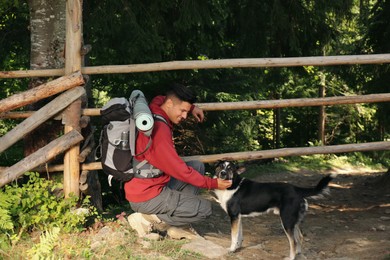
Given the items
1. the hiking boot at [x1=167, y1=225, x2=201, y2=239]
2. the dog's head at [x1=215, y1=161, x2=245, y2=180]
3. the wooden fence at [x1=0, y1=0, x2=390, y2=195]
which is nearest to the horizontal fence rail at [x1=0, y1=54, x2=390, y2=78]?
the wooden fence at [x1=0, y1=0, x2=390, y2=195]

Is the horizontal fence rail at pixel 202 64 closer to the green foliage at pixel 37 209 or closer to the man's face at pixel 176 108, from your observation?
the man's face at pixel 176 108

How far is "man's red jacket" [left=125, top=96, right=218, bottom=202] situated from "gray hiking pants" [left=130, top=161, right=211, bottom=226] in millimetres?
71

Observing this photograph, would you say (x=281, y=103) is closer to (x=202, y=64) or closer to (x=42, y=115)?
(x=202, y=64)

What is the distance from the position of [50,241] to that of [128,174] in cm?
112

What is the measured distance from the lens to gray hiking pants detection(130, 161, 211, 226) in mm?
5570

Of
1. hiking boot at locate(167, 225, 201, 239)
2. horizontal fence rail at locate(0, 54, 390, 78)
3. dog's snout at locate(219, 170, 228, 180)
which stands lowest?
hiking boot at locate(167, 225, 201, 239)

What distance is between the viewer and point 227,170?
5699 millimetres

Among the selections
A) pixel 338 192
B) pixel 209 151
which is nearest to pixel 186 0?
pixel 338 192

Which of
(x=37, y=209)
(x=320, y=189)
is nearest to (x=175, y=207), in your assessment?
(x=37, y=209)

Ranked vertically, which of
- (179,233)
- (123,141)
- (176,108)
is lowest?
(179,233)

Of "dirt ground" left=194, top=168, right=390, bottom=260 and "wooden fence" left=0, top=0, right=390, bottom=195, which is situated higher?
"wooden fence" left=0, top=0, right=390, bottom=195

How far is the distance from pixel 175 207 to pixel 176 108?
98 centimetres

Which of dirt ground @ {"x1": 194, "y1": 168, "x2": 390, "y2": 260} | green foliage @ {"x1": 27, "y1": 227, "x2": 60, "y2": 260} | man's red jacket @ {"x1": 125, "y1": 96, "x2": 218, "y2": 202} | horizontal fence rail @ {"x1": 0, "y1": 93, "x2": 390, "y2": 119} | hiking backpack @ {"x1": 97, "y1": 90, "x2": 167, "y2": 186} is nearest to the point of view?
green foliage @ {"x1": 27, "y1": 227, "x2": 60, "y2": 260}

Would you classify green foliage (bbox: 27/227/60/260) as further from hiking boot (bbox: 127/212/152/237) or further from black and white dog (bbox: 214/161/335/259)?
black and white dog (bbox: 214/161/335/259)
